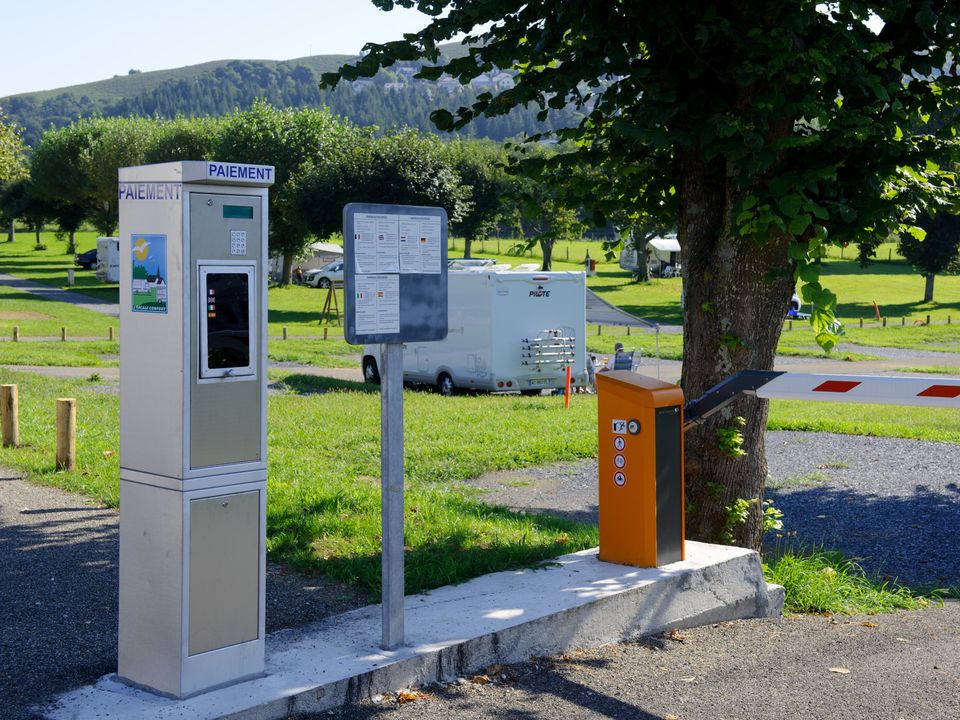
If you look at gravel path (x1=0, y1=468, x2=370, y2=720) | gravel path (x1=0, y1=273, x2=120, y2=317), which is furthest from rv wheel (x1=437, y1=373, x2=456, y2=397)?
gravel path (x1=0, y1=273, x2=120, y2=317)

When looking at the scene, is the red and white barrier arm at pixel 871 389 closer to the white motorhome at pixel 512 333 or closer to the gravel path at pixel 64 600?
the gravel path at pixel 64 600

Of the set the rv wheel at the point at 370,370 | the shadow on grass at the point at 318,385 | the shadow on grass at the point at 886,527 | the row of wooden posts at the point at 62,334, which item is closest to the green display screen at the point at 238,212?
the shadow on grass at the point at 886,527

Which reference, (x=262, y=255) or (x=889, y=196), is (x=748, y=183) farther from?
(x=262, y=255)

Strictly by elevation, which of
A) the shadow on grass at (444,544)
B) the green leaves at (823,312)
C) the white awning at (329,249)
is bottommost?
the shadow on grass at (444,544)

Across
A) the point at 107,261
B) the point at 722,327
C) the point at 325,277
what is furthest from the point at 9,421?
the point at 107,261

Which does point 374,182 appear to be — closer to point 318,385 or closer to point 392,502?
point 318,385

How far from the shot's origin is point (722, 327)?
7691mm

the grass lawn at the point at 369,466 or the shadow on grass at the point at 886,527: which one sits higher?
the grass lawn at the point at 369,466

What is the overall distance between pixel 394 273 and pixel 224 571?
4.85 ft

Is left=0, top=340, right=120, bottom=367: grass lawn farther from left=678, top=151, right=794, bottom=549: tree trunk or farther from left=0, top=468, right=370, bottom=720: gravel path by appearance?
left=678, top=151, right=794, bottom=549: tree trunk

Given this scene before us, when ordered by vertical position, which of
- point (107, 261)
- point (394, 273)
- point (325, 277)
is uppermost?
point (107, 261)

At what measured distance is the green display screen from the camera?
4449 millimetres

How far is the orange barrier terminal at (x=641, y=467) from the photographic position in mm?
6156

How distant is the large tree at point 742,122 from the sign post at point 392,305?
7.55ft
